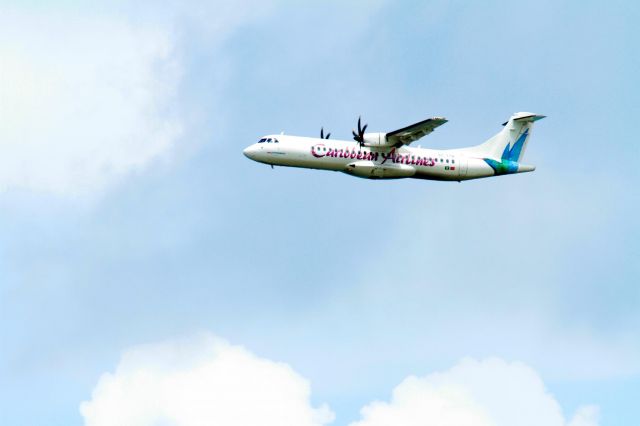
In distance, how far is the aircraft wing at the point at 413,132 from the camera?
7650 cm

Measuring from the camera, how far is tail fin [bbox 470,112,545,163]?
83.2 meters

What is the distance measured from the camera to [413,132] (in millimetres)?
77625

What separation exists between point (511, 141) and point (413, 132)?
10.5 metres

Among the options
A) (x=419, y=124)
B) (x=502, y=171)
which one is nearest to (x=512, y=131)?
(x=502, y=171)

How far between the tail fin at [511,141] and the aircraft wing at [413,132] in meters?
6.52

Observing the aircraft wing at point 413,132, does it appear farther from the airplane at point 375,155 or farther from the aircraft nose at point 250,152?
the aircraft nose at point 250,152

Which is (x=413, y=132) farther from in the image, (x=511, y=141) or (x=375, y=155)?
(x=511, y=141)

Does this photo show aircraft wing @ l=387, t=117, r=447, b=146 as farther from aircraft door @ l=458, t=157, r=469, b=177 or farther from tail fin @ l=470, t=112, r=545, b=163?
tail fin @ l=470, t=112, r=545, b=163

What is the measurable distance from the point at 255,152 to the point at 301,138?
3.57 metres

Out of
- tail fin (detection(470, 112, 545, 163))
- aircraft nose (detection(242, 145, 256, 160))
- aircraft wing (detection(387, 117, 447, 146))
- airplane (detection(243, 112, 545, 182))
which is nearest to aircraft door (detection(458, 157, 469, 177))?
airplane (detection(243, 112, 545, 182))

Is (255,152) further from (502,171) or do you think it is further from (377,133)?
(502,171)

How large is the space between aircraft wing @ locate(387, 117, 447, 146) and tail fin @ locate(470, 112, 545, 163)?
21.4 ft

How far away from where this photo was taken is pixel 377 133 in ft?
258

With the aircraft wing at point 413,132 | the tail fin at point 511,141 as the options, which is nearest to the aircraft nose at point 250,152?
the aircraft wing at point 413,132
